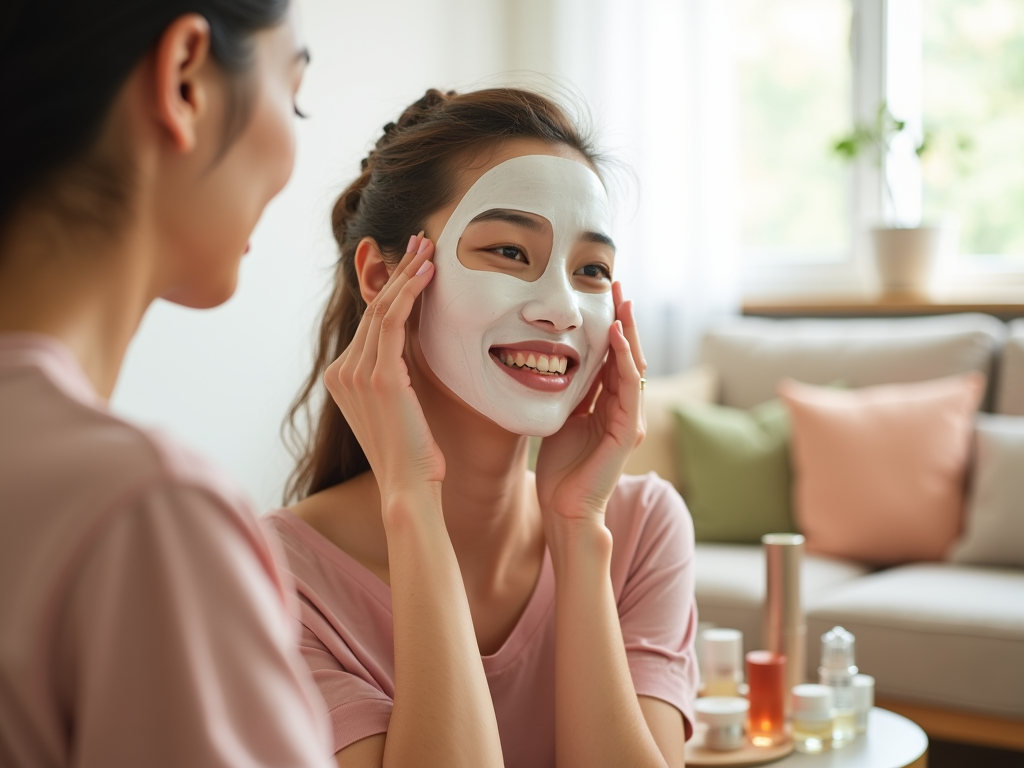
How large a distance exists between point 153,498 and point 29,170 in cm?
22

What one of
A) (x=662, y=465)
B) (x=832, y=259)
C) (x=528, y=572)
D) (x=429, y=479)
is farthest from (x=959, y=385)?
(x=429, y=479)

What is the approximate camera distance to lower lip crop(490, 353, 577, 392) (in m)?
1.34

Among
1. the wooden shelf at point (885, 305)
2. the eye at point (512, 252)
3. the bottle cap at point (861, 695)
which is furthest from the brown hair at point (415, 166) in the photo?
the wooden shelf at point (885, 305)

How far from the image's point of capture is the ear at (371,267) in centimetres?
143

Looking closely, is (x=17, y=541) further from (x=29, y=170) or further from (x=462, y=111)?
(x=462, y=111)

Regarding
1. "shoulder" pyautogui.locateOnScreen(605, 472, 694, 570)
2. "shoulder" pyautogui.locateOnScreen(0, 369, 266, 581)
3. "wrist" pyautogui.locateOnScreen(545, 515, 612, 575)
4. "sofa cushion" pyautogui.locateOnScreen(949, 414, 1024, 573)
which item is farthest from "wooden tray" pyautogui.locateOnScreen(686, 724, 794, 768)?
"sofa cushion" pyautogui.locateOnScreen(949, 414, 1024, 573)

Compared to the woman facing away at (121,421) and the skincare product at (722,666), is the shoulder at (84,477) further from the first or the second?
the skincare product at (722,666)

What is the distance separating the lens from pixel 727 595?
2.66 meters

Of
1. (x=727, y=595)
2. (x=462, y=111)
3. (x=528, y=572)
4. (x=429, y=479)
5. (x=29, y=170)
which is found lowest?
(x=727, y=595)

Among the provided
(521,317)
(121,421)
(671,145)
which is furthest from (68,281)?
(671,145)

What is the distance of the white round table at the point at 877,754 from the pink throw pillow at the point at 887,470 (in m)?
1.28

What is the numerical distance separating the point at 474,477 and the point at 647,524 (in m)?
0.25

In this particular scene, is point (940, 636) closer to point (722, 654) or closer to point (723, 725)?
point (722, 654)

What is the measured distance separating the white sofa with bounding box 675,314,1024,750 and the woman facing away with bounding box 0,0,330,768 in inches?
82.8
